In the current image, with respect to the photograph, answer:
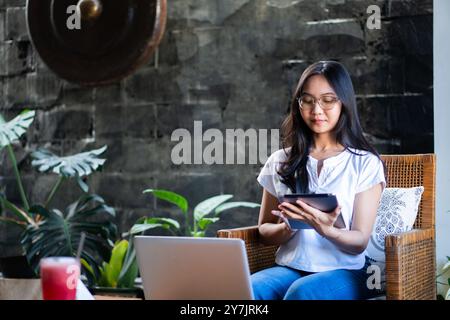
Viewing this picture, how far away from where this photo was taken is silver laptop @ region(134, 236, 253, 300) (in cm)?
165

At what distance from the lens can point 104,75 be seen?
3.67m

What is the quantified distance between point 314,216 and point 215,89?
1.72m

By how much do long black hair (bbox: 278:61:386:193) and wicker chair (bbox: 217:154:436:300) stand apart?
219mm

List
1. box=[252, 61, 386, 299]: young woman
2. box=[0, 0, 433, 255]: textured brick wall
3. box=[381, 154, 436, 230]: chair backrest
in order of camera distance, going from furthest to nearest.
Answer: box=[0, 0, 433, 255]: textured brick wall, box=[381, 154, 436, 230]: chair backrest, box=[252, 61, 386, 299]: young woman

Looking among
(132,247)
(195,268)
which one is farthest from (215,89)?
(195,268)

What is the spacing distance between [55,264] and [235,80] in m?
2.10

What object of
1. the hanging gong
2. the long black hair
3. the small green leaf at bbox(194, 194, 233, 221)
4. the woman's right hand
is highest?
the hanging gong

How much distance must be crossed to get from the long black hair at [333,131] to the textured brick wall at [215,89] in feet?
3.17

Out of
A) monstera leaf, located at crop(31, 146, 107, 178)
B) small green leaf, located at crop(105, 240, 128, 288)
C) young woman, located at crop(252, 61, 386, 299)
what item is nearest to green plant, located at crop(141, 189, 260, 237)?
small green leaf, located at crop(105, 240, 128, 288)

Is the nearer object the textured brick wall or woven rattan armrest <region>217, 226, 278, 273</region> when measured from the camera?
woven rattan armrest <region>217, 226, 278, 273</region>

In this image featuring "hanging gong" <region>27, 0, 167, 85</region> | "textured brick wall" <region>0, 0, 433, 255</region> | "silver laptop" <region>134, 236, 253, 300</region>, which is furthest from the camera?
"hanging gong" <region>27, 0, 167, 85</region>

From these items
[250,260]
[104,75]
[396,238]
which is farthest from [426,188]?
[104,75]

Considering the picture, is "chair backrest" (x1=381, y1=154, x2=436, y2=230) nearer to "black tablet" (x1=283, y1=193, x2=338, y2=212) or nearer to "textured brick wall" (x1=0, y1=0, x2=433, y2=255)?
"black tablet" (x1=283, y1=193, x2=338, y2=212)

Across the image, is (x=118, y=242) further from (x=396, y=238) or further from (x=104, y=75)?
(x=396, y=238)
